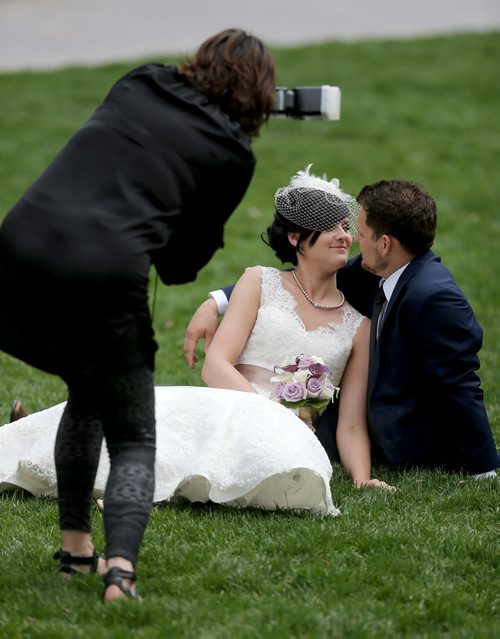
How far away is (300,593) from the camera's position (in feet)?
12.2

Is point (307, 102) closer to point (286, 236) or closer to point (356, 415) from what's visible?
point (286, 236)

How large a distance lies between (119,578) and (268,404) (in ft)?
5.36

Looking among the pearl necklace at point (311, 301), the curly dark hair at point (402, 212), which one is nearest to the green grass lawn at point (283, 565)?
the pearl necklace at point (311, 301)

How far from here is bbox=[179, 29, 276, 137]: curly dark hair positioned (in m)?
3.51

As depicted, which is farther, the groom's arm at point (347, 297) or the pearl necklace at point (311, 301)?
the pearl necklace at point (311, 301)

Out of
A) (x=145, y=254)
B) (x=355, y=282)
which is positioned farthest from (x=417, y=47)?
(x=145, y=254)

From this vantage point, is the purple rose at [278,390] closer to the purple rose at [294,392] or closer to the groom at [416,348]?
the purple rose at [294,392]

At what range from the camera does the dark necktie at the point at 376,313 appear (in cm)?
550

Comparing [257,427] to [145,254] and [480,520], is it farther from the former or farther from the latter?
[145,254]

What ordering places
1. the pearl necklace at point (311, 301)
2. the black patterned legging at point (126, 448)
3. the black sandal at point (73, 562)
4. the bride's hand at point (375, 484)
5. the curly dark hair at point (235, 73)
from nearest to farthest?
1. the black patterned legging at point (126, 448)
2. the curly dark hair at point (235, 73)
3. the black sandal at point (73, 562)
4. the bride's hand at point (375, 484)
5. the pearl necklace at point (311, 301)

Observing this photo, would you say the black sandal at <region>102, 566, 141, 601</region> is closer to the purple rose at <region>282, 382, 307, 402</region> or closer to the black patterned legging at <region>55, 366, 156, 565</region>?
the black patterned legging at <region>55, 366, 156, 565</region>

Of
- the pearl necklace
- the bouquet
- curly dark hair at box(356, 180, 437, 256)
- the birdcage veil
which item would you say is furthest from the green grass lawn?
the birdcage veil

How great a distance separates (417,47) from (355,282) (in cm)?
1435

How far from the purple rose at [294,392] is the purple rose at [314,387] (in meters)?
0.03
